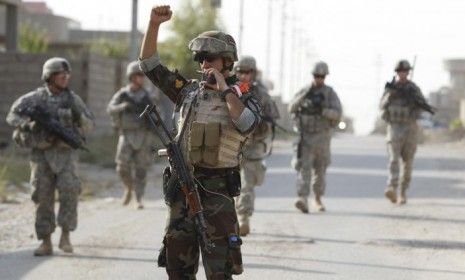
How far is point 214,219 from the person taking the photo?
7004 millimetres

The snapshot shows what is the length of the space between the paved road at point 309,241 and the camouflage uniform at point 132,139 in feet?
1.64

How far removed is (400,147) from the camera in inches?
626

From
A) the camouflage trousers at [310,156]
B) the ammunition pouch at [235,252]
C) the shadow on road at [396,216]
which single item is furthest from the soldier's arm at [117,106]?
the ammunition pouch at [235,252]

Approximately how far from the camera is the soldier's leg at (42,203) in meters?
10.8

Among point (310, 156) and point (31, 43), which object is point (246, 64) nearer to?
point (310, 156)

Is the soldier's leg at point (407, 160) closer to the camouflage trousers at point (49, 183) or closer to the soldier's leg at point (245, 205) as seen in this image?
the soldier's leg at point (245, 205)

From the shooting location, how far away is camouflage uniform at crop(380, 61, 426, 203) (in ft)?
51.2

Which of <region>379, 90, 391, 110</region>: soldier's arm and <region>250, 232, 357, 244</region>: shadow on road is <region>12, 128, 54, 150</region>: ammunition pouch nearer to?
<region>250, 232, 357, 244</region>: shadow on road

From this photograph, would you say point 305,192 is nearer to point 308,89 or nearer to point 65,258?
point 308,89

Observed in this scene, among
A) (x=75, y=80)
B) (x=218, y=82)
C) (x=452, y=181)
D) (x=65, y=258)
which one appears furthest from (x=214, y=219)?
(x=75, y=80)

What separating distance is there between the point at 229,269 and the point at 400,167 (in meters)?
9.58

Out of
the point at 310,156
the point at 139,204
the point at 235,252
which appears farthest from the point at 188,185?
the point at 139,204

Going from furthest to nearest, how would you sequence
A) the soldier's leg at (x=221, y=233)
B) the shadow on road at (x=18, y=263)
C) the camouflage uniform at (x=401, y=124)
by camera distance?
the camouflage uniform at (x=401, y=124)
the shadow on road at (x=18, y=263)
the soldier's leg at (x=221, y=233)

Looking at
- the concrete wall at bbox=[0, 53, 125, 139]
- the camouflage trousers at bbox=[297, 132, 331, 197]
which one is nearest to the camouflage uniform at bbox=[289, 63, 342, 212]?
the camouflage trousers at bbox=[297, 132, 331, 197]
